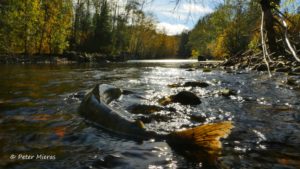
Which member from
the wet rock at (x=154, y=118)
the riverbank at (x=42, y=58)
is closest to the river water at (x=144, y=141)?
the wet rock at (x=154, y=118)

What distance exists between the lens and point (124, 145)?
3908 millimetres

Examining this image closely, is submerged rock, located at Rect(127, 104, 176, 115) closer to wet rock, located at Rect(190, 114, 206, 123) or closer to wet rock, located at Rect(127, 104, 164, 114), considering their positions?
wet rock, located at Rect(127, 104, 164, 114)

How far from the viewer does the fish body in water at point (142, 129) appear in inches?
136

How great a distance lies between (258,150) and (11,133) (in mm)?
3585

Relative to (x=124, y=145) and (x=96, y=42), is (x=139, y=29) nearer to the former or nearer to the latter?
(x=96, y=42)

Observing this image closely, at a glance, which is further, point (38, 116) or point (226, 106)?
point (226, 106)

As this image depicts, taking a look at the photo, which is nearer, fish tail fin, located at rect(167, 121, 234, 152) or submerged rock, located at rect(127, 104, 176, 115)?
fish tail fin, located at rect(167, 121, 234, 152)

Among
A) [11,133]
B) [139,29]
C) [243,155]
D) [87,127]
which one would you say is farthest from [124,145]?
[139,29]

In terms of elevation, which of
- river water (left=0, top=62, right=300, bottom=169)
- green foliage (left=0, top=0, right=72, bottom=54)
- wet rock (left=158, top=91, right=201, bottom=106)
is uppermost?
green foliage (left=0, top=0, right=72, bottom=54)

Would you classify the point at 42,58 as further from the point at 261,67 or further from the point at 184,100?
the point at 184,100

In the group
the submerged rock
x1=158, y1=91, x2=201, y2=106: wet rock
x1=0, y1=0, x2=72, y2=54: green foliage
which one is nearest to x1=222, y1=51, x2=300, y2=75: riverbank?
x1=158, y1=91, x2=201, y2=106: wet rock

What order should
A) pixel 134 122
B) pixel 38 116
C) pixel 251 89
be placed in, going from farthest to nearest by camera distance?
pixel 251 89, pixel 38 116, pixel 134 122

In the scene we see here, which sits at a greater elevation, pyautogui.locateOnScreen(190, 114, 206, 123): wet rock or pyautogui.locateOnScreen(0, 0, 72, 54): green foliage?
pyautogui.locateOnScreen(0, 0, 72, 54): green foliage

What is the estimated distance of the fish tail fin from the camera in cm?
340
